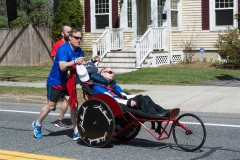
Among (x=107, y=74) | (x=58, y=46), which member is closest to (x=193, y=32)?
(x=58, y=46)

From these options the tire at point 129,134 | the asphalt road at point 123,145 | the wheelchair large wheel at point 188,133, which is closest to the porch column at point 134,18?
the asphalt road at point 123,145

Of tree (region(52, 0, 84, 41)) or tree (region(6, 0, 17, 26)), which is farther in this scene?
tree (region(6, 0, 17, 26))

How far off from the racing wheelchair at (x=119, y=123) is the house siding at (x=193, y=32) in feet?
49.0

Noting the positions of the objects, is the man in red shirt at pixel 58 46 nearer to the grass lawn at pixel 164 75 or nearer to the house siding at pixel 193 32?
the grass lawn at pixel 164 75

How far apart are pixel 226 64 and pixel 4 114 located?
1146cm

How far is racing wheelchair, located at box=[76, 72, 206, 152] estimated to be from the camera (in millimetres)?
7965

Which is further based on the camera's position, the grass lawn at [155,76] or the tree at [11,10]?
the tree at [11,10]

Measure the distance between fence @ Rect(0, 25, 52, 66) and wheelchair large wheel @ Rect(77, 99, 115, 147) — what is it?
57.6ft

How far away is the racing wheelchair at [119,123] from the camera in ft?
26.1

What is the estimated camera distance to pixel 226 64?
2150 cm

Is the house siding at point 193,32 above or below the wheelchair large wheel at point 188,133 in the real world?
above

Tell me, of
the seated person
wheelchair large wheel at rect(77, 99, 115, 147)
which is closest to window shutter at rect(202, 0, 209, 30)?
the seated person

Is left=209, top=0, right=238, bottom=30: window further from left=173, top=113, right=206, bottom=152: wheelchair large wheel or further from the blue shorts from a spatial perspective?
left=173, top=113, right=206, bottom=152: wheelchair large wheel

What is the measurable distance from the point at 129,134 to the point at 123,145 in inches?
9.0
